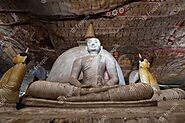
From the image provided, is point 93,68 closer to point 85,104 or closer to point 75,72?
point 75,72

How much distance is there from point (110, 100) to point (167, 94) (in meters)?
1.64

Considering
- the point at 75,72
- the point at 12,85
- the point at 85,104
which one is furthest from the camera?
the point at 75,72

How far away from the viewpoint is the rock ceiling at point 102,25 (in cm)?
618

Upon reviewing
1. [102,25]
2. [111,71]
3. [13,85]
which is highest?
[102,25]

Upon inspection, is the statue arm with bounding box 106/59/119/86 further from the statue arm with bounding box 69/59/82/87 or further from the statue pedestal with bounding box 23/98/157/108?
the statue pedestal with bounding box 23/98/157/108

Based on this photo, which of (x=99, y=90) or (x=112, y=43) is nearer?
(x=99, y=90)

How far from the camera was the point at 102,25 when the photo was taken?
6559mm

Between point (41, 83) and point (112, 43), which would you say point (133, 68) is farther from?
point (41, 83)

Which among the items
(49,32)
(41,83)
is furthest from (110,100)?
(49,32)

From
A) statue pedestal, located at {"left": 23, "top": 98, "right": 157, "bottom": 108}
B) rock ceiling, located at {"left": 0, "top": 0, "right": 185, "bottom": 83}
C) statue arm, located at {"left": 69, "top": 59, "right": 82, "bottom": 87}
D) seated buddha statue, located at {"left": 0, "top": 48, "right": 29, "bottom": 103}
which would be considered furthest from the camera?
rock ceiling, located at {"left": 0, "top": 0, "right": 185, "bottom": 83}

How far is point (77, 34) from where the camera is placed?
666 cm

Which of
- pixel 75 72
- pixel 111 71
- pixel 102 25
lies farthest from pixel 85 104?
pixel 102 25

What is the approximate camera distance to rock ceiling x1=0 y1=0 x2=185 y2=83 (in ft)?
20.3

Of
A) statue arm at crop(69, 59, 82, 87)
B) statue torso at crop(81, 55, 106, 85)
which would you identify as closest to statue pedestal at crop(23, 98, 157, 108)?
statue arm at crop(69, 59, 82, 87)
